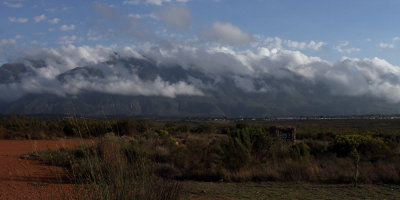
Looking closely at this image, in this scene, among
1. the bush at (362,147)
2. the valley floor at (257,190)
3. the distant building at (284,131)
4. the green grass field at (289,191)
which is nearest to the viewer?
the valley floor at (257,190)

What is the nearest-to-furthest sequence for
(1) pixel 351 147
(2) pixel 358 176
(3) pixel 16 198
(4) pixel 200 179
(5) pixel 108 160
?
(5) pixel 108 160 → (3) pixel 16 198 → (2) pixel 358 176 → (4) pixel 200 179 → (1) pixel 351 147

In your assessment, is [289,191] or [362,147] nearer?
[289,191]

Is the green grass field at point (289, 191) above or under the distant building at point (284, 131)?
under

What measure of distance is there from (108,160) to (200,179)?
29.1 ft

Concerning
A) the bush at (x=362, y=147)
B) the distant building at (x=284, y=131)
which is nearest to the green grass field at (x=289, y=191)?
the bush at (x=362, y=147)

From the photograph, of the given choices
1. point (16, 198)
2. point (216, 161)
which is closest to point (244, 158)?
point (216, 161)

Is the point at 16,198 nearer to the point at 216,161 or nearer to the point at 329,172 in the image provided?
the point at 216,161

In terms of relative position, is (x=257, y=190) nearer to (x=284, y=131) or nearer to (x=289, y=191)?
(x=289, y=191)

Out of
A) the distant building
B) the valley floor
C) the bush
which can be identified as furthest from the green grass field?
the distant building

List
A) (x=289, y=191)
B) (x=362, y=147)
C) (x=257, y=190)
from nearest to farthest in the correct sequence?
(x=289, y=191) < (x=257, y=190) < (x=362, y=147)

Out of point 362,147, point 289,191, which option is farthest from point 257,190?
point 362,147

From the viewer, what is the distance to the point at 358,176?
13.3 m

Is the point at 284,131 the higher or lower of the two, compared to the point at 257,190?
higher

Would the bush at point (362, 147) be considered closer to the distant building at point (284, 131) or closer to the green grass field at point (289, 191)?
the green grass field at point (289, 191)
